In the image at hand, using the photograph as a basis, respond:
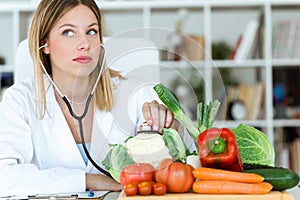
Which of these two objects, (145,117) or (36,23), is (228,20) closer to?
(36,23)

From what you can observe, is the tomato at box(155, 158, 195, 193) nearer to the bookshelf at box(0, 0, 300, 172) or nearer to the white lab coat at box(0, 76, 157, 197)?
the white lab coat at box(0, 76, 157, 197)

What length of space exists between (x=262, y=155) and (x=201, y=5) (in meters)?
2.40

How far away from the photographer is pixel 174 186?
120 cm

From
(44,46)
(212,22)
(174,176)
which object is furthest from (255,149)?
(212,22)

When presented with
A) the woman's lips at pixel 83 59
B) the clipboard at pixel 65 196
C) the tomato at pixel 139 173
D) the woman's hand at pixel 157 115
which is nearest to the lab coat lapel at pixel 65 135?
the woman's lips at pixel 83 59

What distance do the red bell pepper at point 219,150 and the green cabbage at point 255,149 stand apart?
0.20 meters

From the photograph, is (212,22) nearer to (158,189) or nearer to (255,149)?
(255,149)

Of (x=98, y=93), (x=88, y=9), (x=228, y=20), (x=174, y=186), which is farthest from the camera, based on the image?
(x=228, y=20)

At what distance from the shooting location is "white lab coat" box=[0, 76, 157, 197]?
55.6 inches

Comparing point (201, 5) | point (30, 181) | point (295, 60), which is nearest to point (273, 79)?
point (295, 60)

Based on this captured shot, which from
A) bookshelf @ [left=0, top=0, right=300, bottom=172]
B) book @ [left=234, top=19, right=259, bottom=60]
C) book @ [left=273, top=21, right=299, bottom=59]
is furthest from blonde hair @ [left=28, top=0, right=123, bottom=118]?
book @ [left=273, top=21, right=299, bottom=59]

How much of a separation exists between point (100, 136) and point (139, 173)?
0.88 ft

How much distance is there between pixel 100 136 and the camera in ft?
4.76

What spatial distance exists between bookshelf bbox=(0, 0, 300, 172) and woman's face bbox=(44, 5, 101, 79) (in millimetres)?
1791
